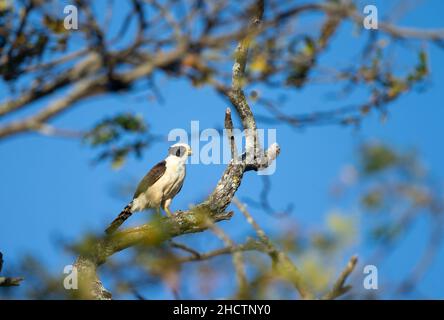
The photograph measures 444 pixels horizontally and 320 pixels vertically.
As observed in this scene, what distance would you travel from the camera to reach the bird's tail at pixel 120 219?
21.1ft

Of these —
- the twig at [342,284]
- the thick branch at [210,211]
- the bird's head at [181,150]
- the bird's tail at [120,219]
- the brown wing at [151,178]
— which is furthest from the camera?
the bird's head at [181,150]

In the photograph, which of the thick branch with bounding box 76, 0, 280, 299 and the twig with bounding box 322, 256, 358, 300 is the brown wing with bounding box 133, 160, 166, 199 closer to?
the thick branch with bounding box 76, 0, 280, 299

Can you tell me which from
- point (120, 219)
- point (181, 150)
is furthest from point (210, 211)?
point (181, 150)

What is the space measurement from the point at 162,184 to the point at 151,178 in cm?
19

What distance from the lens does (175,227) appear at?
562 cm

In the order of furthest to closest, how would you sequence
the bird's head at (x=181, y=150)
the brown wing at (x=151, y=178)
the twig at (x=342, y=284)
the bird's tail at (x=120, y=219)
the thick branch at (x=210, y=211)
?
the bird's head at (x=181, y=150) → the brown wing at (x=151, y=178) → the bird's tail at (x=120, y=219) → the thick branch at (x=210, y=211) → the twig at (x=342, y=284)

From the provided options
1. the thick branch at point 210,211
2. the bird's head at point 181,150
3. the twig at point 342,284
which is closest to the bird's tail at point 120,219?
the thick branch at point 210,211

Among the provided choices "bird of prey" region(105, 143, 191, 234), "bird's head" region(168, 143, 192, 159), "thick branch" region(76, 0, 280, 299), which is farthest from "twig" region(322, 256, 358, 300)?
"bird's head" region(168, 143, 192, 159)

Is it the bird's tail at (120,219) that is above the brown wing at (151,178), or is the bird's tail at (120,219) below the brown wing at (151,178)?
below

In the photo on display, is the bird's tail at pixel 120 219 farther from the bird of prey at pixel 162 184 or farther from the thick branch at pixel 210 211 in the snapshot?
the thick branch at pixel 210 211

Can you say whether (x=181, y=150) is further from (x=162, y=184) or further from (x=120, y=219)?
(x=120, y=219)

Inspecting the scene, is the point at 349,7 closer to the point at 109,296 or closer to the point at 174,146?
the point at 109,296

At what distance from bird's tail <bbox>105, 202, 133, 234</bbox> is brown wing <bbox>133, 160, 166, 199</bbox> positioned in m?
0.25

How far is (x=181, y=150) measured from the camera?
7.89 m
